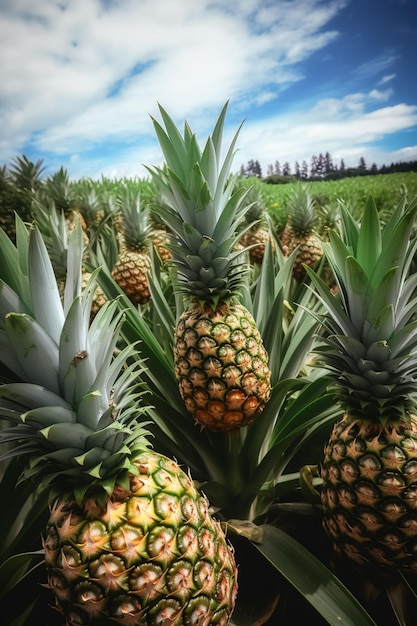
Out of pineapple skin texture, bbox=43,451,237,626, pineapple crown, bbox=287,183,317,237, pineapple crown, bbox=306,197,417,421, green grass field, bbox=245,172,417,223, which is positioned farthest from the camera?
green grass field, bbox=245,172,417,223

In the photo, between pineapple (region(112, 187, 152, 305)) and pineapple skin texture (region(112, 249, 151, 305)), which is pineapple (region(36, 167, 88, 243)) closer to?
pineapple (region(112, 187, 152, 305))

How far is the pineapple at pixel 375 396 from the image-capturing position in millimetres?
709

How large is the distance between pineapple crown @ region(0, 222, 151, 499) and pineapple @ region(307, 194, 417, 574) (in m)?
0.41

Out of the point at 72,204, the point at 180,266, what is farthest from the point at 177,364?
the point at 72,204

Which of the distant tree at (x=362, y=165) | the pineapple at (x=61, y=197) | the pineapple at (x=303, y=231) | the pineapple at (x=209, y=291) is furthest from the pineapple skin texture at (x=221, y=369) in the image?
the distant tree at (x=362, y=165)

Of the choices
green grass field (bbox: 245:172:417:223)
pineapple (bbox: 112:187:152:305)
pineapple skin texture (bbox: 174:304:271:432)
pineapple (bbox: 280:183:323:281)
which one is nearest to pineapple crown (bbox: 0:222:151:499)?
pineapple skin texture (bbox: 174:304:271:432)

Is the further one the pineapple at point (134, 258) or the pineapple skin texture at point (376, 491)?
the pineapple at point (134, 258)

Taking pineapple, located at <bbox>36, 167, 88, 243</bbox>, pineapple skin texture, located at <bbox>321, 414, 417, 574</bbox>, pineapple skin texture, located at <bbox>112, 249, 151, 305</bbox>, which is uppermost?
pineapple, located at <bbox>36, 167, 88, 243</bbox>

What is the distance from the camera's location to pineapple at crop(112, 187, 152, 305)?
207 cm

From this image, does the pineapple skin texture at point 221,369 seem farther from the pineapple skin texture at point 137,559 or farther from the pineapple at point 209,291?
the pineapple skin texture at point 137,559

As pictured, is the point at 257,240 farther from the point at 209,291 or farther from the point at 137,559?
the point at 137,559

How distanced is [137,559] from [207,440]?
0.56 metres

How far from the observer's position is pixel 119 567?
1.79 ft

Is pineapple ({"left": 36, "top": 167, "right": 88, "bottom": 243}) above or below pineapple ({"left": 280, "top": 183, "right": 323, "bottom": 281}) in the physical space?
above
